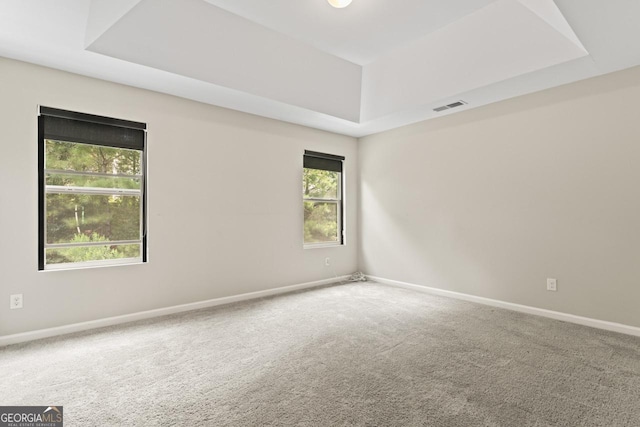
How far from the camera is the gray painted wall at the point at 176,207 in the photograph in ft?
9.05

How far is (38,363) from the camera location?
2.35m

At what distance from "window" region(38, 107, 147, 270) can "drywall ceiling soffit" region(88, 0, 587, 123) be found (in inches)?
33.8

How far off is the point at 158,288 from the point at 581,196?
458cm

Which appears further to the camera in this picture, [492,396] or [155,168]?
[155,168]

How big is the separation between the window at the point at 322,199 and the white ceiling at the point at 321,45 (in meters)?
1.18

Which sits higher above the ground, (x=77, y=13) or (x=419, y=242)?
(x=77, y=13)

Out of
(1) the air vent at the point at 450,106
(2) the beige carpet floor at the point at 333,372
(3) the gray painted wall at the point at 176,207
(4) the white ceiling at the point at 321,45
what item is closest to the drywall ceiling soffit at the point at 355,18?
(4) the white ceiling at the point at 321,45

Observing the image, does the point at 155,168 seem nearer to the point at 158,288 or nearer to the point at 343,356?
the point at 158,288

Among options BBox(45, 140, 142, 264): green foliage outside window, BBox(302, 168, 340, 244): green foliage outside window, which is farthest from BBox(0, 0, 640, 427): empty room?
BBox(302, 168, 340, 244): green foliage outside window

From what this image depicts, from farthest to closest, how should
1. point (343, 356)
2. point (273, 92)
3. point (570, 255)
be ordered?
1. point (273, 92)
2. point (570, 255)
3. point (343, 356)

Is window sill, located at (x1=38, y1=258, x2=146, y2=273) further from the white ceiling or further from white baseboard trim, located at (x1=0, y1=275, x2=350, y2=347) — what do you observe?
the white ceiling

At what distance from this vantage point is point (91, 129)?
122 inches

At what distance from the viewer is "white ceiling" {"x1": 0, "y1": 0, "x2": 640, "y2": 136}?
8.00 ft

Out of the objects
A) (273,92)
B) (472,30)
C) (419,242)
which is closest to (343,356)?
(419,242)
